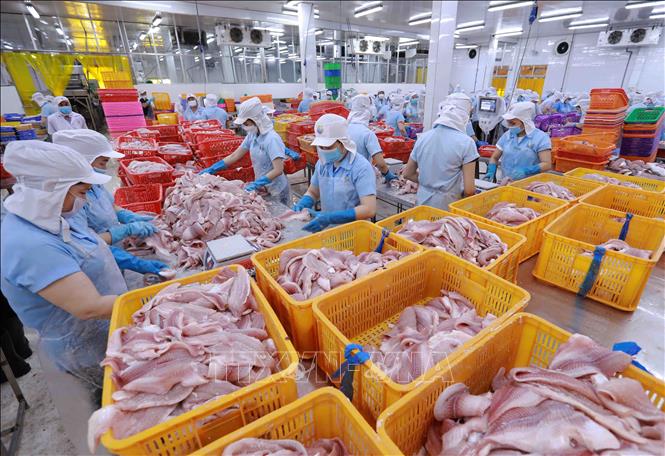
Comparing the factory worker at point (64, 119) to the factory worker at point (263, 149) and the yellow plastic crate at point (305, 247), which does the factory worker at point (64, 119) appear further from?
the yellow plastic crate at point (305, 247)

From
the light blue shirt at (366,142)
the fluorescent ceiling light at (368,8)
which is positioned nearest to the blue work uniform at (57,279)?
the light blue shirt at (366,142)

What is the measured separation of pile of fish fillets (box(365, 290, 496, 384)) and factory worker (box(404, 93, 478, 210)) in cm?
189

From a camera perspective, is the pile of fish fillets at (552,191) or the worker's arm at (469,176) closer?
the pile of fish fillets at (552,191)

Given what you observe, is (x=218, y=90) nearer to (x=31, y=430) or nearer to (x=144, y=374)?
(x=31, y=430)

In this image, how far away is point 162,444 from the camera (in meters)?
1.12

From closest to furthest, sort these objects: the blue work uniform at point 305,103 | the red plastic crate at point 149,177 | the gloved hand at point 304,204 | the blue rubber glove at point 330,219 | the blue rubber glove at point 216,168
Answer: the blue rubber glove at point 330,219
the gloved hand at point 304,204
the red plastic crate at point 149,177
the blue rubber glove at point 216,168
the blue work uniform at point 305,103

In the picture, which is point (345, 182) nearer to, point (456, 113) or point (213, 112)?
point (456, 113)

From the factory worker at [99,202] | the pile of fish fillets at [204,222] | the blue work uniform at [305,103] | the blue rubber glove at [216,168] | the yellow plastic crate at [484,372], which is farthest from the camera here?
the blue work uniform at [305,103]

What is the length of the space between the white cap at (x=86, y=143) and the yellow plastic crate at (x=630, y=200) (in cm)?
435

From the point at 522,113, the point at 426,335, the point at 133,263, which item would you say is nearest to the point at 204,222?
the point at 133,263

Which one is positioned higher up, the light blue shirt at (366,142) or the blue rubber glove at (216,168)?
the light blue shirt at (366,142)

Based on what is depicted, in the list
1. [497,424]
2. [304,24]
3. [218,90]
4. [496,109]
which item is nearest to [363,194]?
[497,424]

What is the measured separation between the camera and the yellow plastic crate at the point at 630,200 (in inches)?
125

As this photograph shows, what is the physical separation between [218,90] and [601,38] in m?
18.7
